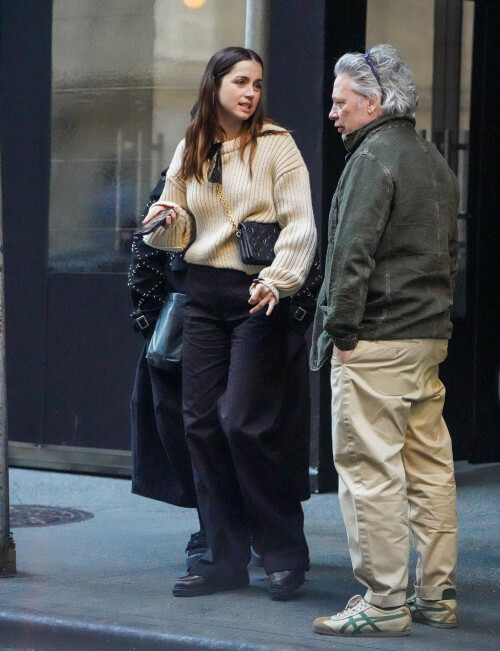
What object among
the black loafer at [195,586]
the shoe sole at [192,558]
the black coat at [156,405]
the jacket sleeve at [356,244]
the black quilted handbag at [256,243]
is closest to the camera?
the jacket sleeve at [356,244]

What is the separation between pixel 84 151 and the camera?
8.24 meters

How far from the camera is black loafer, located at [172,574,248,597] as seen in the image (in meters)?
5.04

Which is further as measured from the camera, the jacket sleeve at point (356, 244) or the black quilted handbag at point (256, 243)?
the black quilted handbag at point (256, 243)

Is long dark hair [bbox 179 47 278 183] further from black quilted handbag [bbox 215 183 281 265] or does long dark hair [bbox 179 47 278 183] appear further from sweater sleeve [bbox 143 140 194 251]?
black quilted handbag [bbox 215 183 281 265]

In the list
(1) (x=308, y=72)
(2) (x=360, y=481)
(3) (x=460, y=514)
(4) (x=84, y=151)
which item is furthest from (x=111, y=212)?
(2) (x=360, y=481)

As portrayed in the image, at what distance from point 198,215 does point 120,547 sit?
1809mm

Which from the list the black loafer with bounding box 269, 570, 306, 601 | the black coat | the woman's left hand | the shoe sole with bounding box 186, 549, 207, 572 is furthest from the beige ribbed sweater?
the shoe sole with bounding box 186, 549, 207, 572

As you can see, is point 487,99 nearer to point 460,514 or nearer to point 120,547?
point 460,514

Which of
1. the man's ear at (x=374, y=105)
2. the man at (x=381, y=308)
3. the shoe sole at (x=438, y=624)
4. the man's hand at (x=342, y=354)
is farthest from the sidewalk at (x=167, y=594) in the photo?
the man's ear at (x=374, y=105)

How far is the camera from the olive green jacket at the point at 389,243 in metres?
4.30

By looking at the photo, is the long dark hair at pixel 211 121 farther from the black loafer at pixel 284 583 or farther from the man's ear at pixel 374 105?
the black loafer at pixel 284 583

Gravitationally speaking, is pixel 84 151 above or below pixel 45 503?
above

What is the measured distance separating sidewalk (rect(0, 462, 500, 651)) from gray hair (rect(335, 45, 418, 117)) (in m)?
1.80

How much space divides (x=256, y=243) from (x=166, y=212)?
1.25 ft
